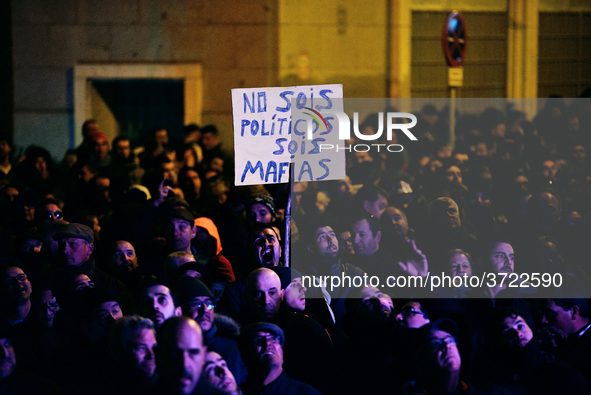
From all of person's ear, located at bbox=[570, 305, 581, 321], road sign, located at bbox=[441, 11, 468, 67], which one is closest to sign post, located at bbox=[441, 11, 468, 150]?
road sign, located at bbox=[441, 11, 468, 67]

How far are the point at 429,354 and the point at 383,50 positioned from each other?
27.5 ft

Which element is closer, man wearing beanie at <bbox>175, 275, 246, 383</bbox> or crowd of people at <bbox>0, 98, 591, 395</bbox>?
crowd of people at <bbox>0, 98, 591, 395</bbox>

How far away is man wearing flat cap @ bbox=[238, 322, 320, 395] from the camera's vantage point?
3.51 meters

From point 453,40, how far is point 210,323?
529 cm

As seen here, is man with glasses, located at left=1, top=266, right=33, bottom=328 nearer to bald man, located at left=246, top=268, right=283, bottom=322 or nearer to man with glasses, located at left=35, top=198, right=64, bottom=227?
bald man, located at left=246, top=268, right=283, bottom=322

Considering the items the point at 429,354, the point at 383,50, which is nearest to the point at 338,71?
Result: the point at 383,50

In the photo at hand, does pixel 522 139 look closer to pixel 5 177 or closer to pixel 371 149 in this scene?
pixel 371 149

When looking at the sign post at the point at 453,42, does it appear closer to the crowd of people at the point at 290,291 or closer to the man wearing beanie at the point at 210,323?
the crowd of people at the point at 290,291

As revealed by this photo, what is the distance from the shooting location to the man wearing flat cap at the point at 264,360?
351cm

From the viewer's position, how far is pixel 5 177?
6.97 meters

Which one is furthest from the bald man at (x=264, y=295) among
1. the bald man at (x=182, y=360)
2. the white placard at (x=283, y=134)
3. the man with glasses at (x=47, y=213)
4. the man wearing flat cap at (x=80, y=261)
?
the man with glasses at (x=47, y=213)

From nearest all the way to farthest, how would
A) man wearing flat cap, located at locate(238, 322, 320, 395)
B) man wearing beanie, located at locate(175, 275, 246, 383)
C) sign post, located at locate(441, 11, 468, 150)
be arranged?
man wearing flat cap, located at locate(238, 322, 320, 395) → man wearing beanie, located at locate(175, 275, 246, 383) → sign post, located at locate(441, 11, 468, 150)

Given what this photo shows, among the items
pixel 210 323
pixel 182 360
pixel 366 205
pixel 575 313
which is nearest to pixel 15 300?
pixel 210 323

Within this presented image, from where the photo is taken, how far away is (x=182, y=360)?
3209mm
